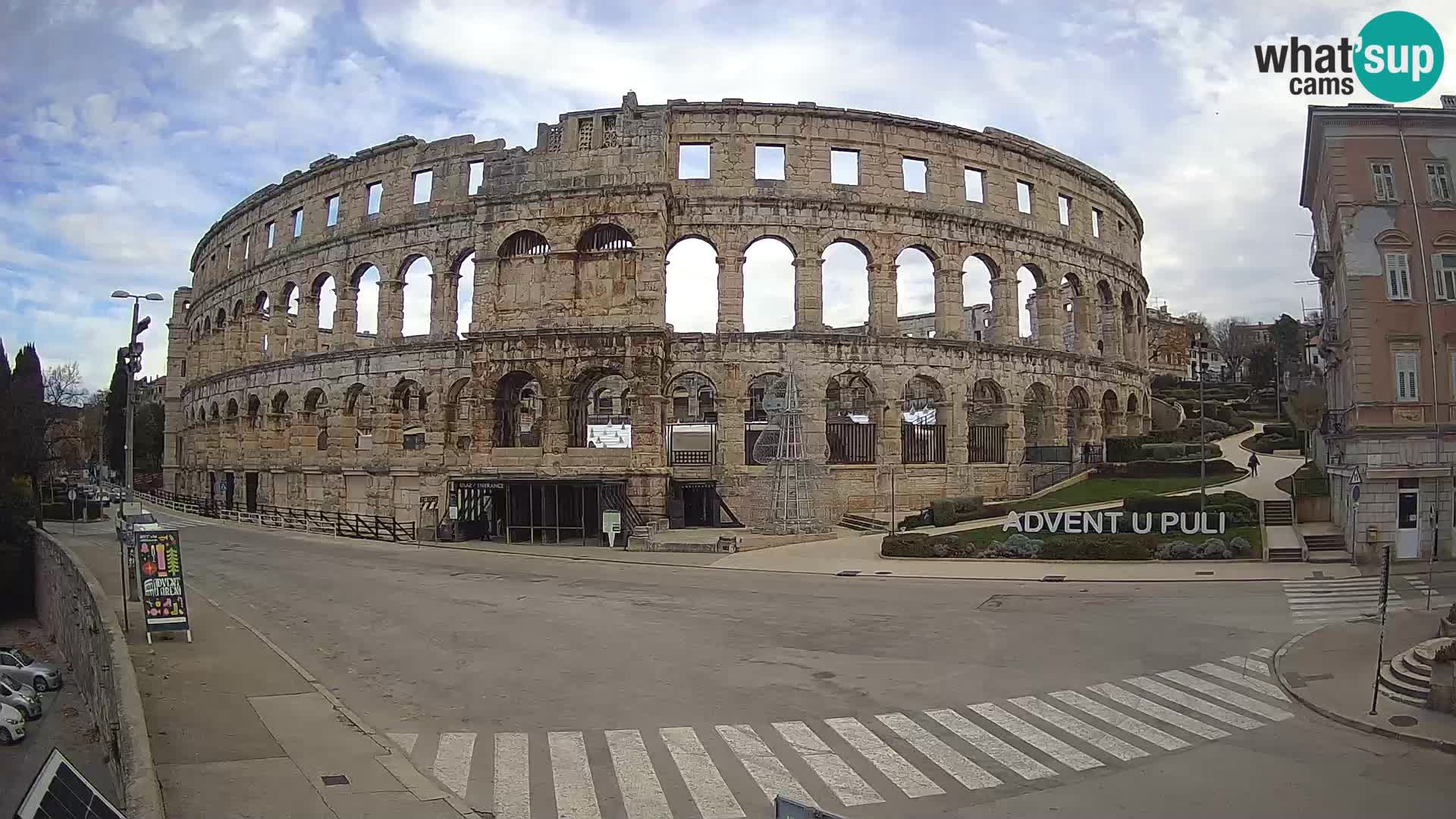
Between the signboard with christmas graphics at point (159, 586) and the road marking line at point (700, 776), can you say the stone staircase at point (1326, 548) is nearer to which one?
the road marking line at point (700, 776)

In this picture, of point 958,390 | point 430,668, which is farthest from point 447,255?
point 430,668

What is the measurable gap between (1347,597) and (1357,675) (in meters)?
8.41

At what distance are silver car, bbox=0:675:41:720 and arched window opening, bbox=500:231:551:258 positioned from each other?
74.9 feet

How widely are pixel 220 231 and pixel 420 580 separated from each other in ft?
148

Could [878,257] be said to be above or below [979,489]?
above

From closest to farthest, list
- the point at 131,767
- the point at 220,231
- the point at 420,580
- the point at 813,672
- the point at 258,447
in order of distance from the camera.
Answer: the point at 131,767 → the point at 813,672 → the point at 420,580 → the point at 258,447 → the point at 220,231

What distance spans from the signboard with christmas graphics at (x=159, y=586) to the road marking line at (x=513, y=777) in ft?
29.9

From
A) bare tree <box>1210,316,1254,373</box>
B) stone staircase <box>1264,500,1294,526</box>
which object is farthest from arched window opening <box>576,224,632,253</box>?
bare tree <box>1210,316,1254,373</box>

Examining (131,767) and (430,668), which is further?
(430,668)

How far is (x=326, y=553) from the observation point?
108ft

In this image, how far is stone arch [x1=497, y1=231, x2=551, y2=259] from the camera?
129 feet

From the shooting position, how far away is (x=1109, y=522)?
96.1 ft

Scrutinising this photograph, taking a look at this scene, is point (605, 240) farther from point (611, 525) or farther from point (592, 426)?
point (611, 525)

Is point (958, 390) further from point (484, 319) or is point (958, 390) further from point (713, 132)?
point (484, 319)
